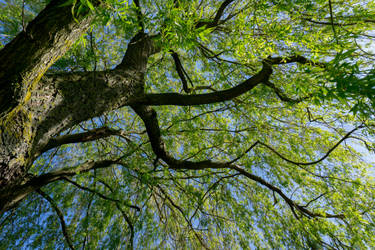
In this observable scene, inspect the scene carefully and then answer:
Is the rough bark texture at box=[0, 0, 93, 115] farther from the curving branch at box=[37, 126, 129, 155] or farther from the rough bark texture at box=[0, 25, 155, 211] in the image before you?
the curving branch at box=[37, 126, 129, 155]

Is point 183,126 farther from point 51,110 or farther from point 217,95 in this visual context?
point 51,110

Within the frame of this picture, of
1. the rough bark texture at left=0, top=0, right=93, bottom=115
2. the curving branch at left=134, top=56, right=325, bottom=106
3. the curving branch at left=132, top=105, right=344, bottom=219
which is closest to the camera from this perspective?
the rough bark texture at left=0, top=0, right=93, bottom=115

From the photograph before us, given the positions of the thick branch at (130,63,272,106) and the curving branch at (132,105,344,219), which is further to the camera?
the curving branch at (132,105,344,219)

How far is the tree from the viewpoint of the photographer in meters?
0.95

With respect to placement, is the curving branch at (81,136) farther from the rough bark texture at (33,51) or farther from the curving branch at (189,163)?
the rough bark texture at (33,51)

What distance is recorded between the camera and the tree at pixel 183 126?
3.12 ft

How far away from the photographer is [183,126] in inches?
116

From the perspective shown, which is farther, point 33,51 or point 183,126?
point 183,126

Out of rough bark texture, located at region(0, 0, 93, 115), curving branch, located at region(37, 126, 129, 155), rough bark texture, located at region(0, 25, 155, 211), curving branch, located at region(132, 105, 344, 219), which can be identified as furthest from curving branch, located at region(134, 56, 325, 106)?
rough bark texture, located at region(0, 0, 93, 115)

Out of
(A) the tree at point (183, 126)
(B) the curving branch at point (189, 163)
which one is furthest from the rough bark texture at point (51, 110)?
(B) the curving branch at point (189, 163)

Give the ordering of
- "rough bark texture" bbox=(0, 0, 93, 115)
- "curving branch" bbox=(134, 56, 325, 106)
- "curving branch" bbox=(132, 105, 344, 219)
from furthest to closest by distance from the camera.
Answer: "curving branch" bbox=(132, 105, 344, 219), "curving branch" bbox=(134, 56, 325, 106), "rough bark texture" bbox=(0, 0, 93, 115)

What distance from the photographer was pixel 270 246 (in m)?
2.27

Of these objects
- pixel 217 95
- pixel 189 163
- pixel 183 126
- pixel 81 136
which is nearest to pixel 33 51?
pixel 81 136

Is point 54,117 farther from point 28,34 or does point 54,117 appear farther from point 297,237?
point 297,237
